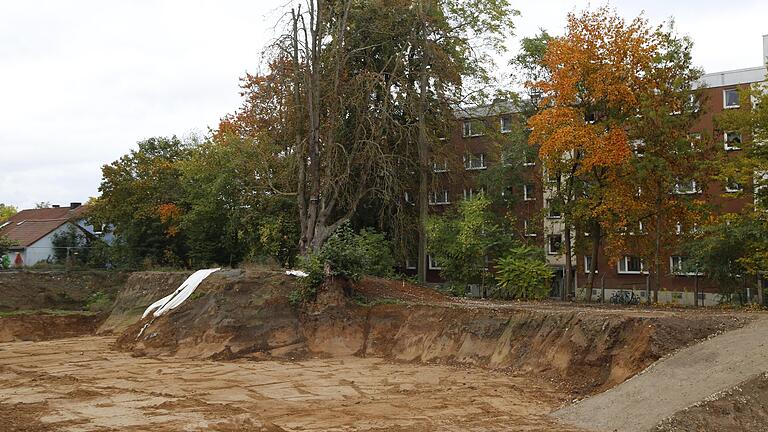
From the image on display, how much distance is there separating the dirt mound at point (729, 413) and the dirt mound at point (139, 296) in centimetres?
2173

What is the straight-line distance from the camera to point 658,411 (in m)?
11.9

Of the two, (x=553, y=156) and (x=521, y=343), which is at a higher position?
(x=553, y=156)

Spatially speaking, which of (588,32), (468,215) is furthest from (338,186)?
(588,32)

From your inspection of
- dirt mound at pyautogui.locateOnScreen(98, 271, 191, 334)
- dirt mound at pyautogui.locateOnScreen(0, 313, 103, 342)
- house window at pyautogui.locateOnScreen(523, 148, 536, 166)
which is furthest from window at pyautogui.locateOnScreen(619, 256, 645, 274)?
dirt mound at pyautogui.locateOnScreen(0, 313, 103, 342)

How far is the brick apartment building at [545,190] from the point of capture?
36062mm

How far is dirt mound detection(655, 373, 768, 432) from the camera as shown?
11062mm

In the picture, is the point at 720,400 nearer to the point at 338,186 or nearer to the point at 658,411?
the point at 658,411

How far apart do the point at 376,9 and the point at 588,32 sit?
35.0ft

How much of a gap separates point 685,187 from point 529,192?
57.6ft

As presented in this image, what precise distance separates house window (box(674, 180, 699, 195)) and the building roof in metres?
42.9

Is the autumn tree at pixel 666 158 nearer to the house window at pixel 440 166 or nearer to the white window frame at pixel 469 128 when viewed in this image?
the house window at pixel 440 166

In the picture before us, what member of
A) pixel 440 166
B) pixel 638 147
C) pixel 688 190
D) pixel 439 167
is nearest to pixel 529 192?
pixel 439 167

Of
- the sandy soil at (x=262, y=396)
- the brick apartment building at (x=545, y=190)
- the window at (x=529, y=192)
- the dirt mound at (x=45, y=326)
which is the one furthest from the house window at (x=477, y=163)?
the sandy soil at (x=262, y=396)

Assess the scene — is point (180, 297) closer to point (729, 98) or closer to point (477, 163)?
point (477, 163)
